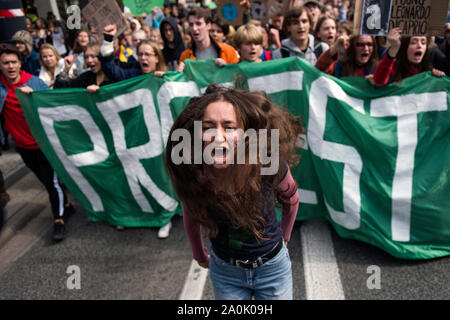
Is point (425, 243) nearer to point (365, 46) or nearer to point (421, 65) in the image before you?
point (421, 65)

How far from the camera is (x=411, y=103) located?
2924 millimetres

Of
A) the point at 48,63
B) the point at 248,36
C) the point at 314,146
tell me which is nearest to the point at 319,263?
the point at 314,146

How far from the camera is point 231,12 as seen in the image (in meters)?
5.46

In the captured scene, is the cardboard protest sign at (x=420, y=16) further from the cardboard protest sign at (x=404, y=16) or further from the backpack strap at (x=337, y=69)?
the backpack strap at (x=337, y=69)

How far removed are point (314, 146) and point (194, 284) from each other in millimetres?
1543

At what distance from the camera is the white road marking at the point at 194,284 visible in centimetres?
269

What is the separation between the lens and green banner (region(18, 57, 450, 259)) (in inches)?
113

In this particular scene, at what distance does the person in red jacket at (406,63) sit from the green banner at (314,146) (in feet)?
0.32

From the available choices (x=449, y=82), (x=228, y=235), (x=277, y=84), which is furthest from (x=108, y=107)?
(x=449, y=82)

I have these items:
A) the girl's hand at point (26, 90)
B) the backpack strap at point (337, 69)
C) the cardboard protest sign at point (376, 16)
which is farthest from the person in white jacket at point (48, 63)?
the cardboard protest sign at point (376, 16)

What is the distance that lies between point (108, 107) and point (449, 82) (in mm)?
2965
